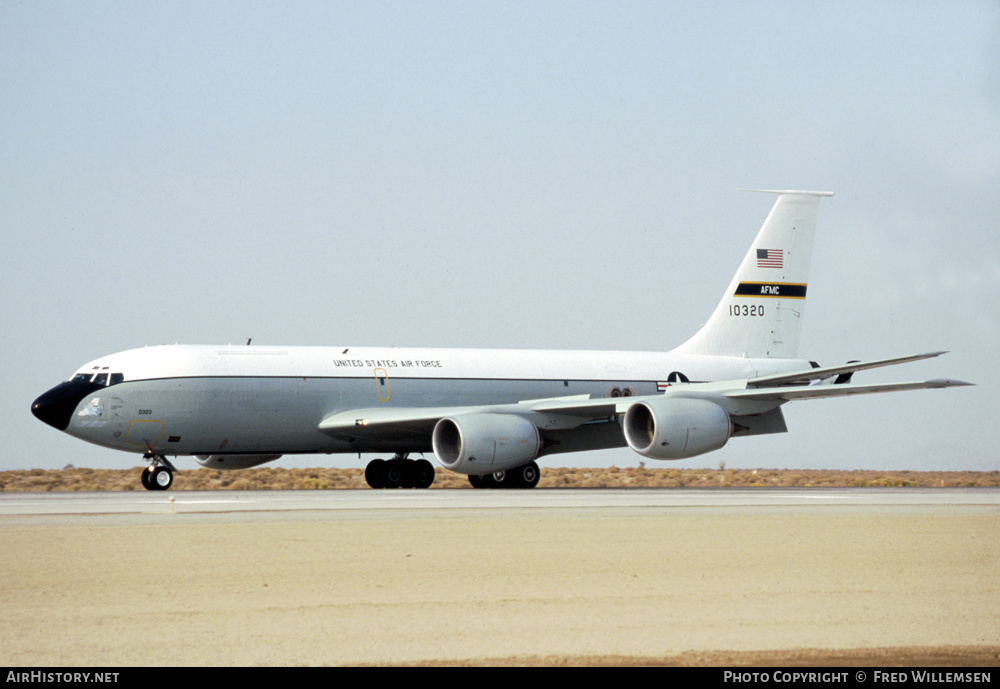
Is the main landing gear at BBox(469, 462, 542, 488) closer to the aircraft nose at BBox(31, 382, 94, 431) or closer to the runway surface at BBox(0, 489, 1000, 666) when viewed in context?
the aircraft nose at BBox(31, 382, 94, 431)

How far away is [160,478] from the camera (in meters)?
27.2

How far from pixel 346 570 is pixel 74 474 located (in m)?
32.0

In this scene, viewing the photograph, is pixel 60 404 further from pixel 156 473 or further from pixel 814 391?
pixel 814 391

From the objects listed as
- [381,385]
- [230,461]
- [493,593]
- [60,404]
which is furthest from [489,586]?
[230,461]

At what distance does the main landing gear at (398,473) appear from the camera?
30859 millimetres

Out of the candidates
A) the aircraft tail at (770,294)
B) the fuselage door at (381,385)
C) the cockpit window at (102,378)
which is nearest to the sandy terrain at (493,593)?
the cockpit window at (102,378)

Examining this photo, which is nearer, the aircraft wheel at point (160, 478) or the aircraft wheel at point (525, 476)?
the aircraft wheel at point (160, 478)

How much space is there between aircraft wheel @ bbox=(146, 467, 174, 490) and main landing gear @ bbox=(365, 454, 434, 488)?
212 inches

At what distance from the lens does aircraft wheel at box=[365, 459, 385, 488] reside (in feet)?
101

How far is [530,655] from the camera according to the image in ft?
26.9

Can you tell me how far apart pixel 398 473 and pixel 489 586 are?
20.1m
